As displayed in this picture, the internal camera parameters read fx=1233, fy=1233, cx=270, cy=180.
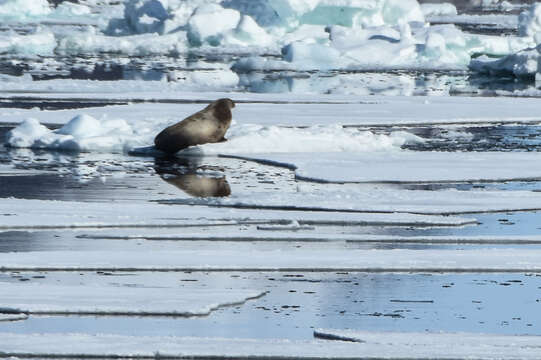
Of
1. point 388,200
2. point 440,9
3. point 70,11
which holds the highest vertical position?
point 388,200

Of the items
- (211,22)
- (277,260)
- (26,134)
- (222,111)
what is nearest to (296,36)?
(211,22)

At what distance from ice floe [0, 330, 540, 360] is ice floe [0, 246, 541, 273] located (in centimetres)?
129

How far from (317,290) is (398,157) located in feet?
17.1

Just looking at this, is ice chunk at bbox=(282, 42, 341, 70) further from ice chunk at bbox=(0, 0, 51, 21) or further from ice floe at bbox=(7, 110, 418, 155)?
ice chunk at bbox=(0, 0, 51, 21)

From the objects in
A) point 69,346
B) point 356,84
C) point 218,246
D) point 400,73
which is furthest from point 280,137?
point 400,73

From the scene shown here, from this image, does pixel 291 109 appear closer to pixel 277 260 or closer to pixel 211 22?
pixel 277 260

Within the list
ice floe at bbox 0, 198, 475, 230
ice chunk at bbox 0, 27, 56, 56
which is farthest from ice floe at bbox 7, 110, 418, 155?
ice chunk at bbox 0, 27, 56, 56

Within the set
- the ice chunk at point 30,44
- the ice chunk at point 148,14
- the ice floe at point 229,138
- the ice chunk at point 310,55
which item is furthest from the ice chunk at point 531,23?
the ice floe at point 229,138

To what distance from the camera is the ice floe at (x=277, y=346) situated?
4.39 m

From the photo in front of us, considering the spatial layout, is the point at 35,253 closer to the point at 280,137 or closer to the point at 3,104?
the point at 280,137

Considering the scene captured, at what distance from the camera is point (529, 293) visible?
5.59m

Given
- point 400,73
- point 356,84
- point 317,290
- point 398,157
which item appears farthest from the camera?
point 400,73

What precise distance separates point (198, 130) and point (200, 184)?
1.88 metres

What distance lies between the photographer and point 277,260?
6180 millimetres
